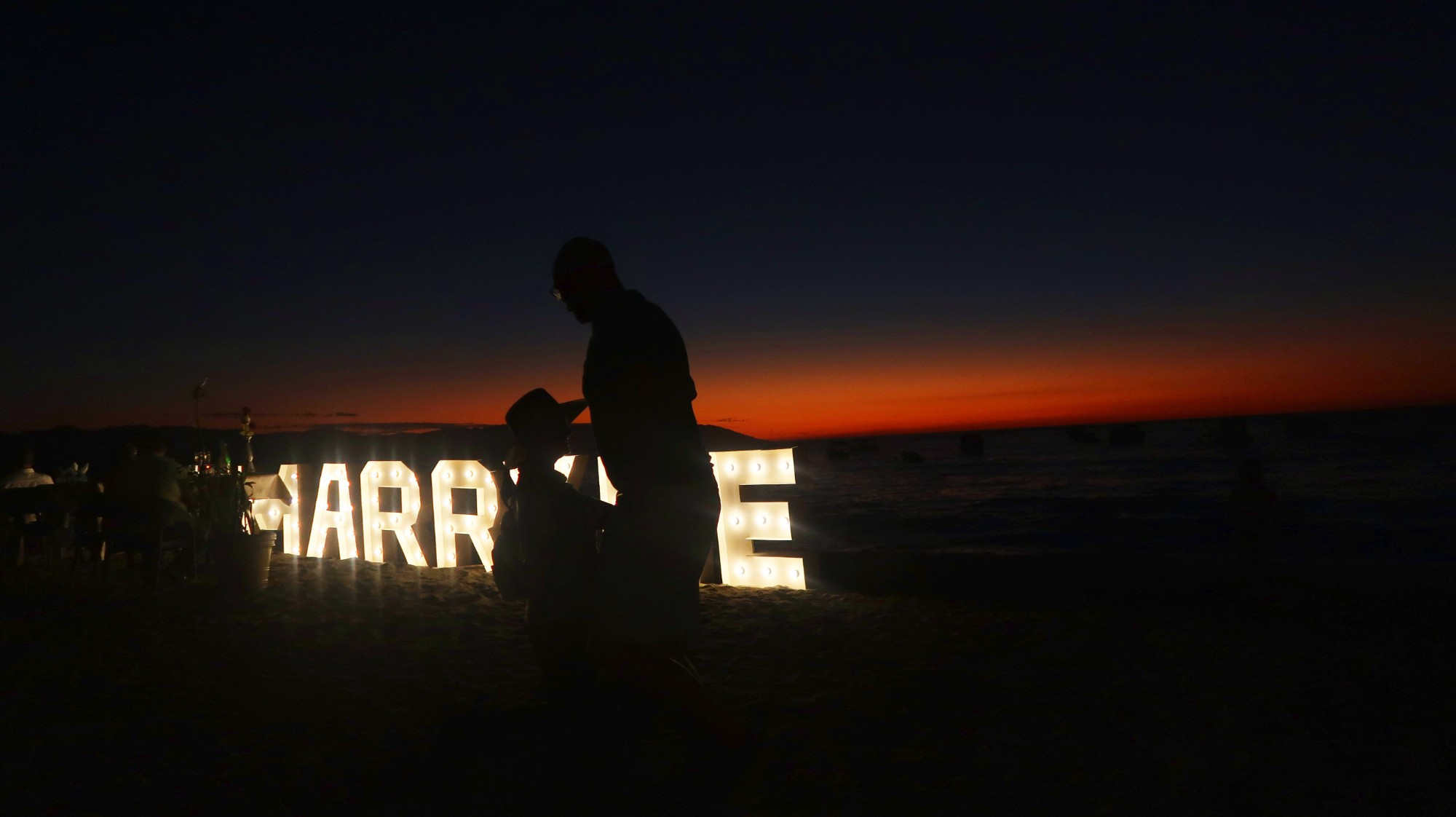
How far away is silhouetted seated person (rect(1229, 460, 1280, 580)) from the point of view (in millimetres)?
6215

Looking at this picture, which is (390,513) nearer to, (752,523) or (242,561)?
(242,561)

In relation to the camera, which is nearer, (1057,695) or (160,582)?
(1057,695)

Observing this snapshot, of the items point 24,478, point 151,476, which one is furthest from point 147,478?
point 24,478

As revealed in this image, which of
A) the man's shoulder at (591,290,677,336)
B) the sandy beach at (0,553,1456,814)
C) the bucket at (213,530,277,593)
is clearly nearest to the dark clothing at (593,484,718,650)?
the man's shoulder at (591,290,677,336)

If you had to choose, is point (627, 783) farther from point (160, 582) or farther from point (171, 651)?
point (160, 582)

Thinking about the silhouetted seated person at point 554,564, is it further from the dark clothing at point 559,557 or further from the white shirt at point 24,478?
the white shirt at point 24,478

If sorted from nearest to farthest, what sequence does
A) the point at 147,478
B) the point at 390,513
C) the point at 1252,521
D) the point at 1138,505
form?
1. the point at 1252,521
2. the point at 147,478
3. the point at 390,513
4. the point at 1138,505

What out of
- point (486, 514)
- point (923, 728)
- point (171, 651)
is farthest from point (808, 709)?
point (486, 514)

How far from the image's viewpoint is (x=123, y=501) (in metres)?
7.53

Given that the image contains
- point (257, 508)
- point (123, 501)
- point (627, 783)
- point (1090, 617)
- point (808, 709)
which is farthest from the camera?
point (257, 508)

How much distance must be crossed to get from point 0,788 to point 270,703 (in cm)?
122

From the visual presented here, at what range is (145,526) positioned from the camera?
7.59 metres

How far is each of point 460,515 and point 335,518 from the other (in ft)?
6.60

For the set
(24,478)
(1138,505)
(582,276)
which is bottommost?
(1138,505)
